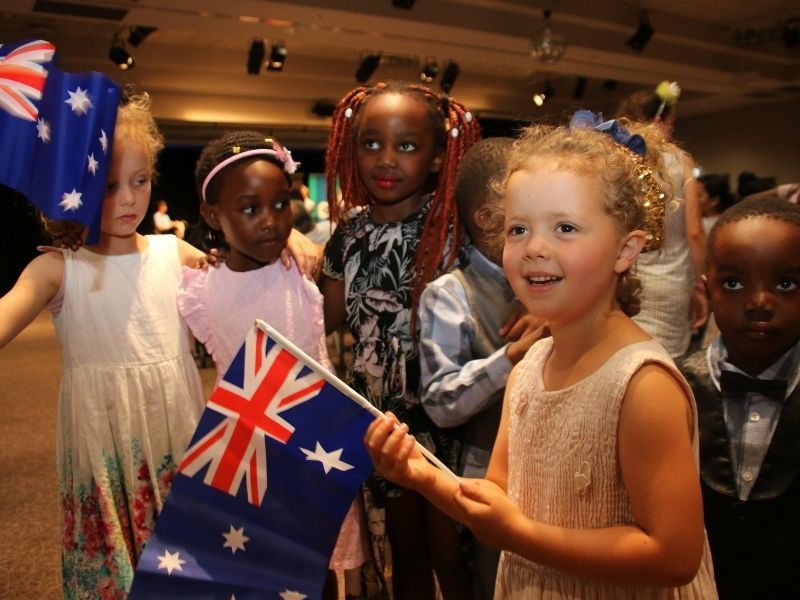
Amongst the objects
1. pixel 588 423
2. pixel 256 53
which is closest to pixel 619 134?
pixel 588 423

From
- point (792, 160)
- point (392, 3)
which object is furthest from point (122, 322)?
point (792, 160)

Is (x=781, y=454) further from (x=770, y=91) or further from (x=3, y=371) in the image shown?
(x=770, y=91)

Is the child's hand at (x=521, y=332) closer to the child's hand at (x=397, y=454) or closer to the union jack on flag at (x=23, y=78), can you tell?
the child's hand at (x=397, y=454)

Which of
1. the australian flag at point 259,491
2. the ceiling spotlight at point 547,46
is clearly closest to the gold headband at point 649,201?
the australian flag at point 259,491

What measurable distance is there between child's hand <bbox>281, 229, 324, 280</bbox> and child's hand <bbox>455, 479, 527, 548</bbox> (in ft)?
3.25

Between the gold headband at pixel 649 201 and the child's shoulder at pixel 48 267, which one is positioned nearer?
the gold headband at pixel 649 201

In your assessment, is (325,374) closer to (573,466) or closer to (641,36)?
(573,466)

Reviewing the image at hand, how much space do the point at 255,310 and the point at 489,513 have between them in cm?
97

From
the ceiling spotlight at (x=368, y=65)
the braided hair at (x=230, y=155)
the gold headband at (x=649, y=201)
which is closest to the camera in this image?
the gold headband at (x=649, y=201)

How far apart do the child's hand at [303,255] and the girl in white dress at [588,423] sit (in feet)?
2.82

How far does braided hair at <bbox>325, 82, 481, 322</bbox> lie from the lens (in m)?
1.87

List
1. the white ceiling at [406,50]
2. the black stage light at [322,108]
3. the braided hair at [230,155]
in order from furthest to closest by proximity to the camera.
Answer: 1. the black stage light at [322,108]
2. the white ceiling at [406,50]
3. the braided hair at [230,155]

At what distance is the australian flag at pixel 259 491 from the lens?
1.33m

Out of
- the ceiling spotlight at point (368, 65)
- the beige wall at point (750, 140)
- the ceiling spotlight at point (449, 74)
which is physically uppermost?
the beige wall at point (750, 140)
